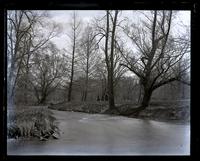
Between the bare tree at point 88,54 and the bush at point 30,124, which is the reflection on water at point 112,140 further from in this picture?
the bare tree at point 88,54

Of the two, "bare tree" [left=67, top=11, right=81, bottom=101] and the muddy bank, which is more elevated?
"bare tree" [left=67, top=11, right=81, bottom=101]

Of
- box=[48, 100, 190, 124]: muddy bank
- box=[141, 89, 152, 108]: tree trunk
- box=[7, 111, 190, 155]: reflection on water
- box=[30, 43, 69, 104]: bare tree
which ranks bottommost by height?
box=[7, 111, 190, 155]: reflection on water

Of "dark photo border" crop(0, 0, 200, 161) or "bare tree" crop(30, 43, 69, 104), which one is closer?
"dark photo border" crop(0, 0, 200, 161)

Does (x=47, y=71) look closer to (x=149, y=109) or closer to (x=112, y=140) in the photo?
(x=112, y=140)

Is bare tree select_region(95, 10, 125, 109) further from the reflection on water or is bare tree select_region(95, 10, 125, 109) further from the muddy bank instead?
the reflection on water

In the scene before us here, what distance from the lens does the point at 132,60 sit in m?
1.89

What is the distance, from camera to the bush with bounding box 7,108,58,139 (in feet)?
5.79

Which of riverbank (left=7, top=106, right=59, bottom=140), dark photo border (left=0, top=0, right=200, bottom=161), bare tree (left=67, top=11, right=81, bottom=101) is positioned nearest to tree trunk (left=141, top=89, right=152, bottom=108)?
dark photo border (left=0, top=0, right=200, bottom=161)

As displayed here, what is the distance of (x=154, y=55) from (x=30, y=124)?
94 centimetres

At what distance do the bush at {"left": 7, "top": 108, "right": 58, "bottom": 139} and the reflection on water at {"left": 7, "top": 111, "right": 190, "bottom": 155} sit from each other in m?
0.05

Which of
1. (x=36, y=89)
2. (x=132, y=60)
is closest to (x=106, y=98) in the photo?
(x=132, y=60)
